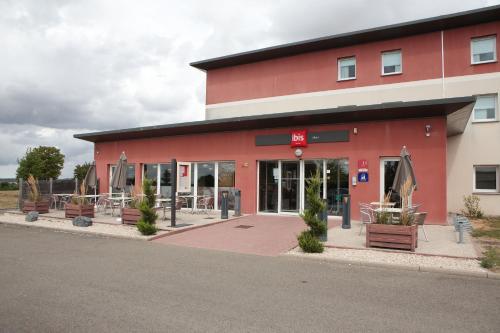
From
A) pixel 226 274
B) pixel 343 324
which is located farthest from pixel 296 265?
pixel 343 324

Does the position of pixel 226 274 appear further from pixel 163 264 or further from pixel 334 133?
pixel 334 133

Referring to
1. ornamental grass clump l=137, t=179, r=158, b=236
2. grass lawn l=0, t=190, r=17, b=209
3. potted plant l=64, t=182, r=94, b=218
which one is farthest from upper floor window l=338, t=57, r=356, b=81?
grass lawn l=0, t=190, r=17, b=209

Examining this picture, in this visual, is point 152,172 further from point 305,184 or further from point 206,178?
point 305,184

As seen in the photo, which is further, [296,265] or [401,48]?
[401,48]

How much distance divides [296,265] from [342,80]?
14055mm

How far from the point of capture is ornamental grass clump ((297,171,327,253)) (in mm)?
8297

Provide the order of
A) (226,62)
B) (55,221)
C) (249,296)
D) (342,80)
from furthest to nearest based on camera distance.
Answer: (226,62), (342,80), (55,221), (249,296)

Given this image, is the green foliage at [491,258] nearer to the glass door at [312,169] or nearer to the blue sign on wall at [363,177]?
the blue sign on wall at [363,177]

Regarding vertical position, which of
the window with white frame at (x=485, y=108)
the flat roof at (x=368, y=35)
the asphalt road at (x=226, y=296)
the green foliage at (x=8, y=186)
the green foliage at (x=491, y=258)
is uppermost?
the flat roof at (x=368, y=35)

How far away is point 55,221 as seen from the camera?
13688 mm

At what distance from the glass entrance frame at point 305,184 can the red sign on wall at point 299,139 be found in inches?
27.6

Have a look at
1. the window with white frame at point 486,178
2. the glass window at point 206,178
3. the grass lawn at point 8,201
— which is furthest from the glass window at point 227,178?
the grass lawn at point 8,201

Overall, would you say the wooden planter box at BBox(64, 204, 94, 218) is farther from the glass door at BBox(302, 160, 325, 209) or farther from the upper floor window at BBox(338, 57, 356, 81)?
the upper floor window at BBox(338, 57, 356, 81)

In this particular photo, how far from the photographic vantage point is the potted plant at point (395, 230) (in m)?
8.24
